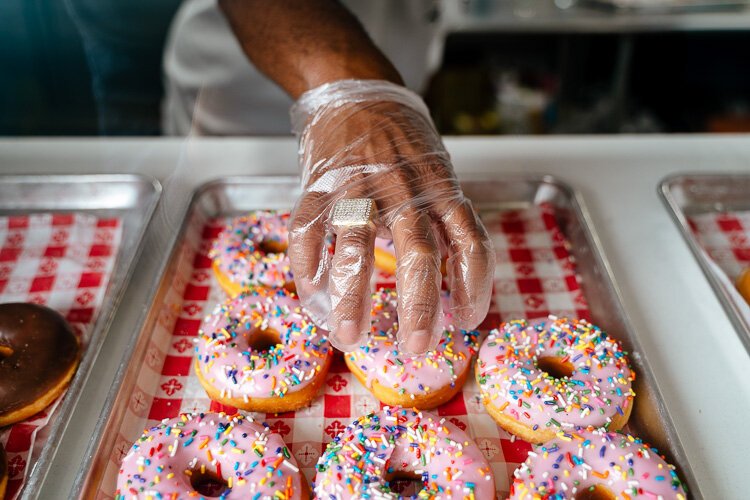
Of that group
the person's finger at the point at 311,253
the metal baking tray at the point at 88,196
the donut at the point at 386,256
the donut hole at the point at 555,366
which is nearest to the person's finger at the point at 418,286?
the person's finger at the point at 311,253

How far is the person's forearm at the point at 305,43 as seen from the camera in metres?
1.69

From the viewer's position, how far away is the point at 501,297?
5.95 ft

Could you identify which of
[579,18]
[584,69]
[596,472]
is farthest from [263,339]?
[584,69]

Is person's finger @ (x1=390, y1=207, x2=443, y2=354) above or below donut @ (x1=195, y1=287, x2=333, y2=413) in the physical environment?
above

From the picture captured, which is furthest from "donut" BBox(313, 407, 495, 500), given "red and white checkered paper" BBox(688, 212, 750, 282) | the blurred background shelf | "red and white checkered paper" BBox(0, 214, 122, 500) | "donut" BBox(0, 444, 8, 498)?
the blurred background shelf

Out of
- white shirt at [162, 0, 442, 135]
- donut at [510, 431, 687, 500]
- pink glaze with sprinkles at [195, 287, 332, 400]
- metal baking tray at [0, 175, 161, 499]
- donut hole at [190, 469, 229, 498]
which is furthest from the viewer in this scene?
white shirt at [162, 0, 442, 135]

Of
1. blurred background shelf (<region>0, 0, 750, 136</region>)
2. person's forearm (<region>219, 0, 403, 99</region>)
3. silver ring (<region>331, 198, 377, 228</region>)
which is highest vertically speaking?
person's forearm (<region>219, 0, 403, 99</region>)

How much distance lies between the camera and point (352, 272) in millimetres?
1278

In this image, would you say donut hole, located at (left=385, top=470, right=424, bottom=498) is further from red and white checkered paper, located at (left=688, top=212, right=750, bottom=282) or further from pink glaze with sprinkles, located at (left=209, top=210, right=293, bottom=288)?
red and white checkered paper, located at (left=688, top=212, right=750, bottom=282)

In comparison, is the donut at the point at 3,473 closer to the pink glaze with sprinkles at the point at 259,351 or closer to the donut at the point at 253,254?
the pink glaze with sprinkles at the point at 259,351

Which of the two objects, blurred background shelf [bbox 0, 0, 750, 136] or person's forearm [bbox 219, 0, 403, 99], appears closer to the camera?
person's forearm [bbox 219, 0, 403, 99]

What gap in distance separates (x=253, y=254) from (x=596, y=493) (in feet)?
3.50

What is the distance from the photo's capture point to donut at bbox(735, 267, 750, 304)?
1.67 m

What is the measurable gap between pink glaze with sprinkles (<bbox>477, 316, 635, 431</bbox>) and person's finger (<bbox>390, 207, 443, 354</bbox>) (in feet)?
0.91
